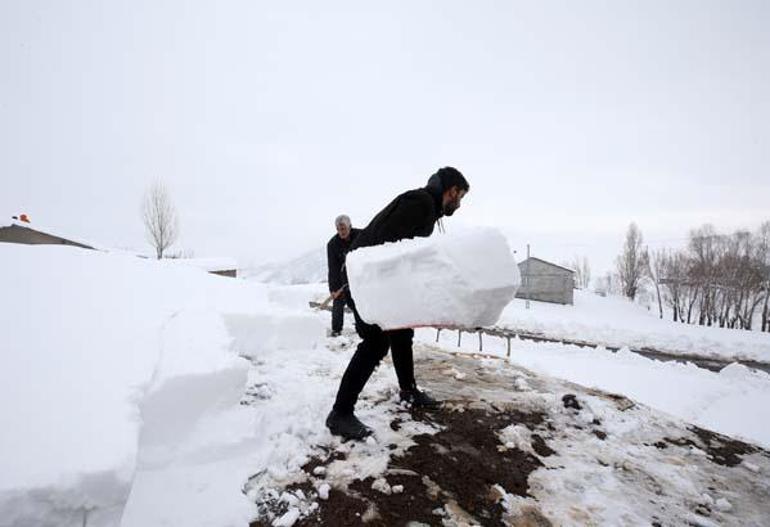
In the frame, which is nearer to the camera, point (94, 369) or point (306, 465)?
point (94, 369)

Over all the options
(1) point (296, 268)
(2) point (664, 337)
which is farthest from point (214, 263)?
(1) point (296, 268)

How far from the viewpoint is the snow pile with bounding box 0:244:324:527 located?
4.03ft

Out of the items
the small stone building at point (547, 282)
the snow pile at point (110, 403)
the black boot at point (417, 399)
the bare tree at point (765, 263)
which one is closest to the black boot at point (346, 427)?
the snow pile at point (110, 403)

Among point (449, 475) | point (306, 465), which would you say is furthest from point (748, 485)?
point (306, 465)

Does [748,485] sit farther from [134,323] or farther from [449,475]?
[134,323]

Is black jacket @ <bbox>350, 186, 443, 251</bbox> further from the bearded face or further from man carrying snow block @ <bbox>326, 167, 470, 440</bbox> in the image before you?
the bearded face

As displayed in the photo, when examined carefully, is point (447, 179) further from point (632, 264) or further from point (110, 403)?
point (632, 264)

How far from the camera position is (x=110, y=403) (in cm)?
155

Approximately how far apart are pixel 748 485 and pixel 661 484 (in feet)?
1.93

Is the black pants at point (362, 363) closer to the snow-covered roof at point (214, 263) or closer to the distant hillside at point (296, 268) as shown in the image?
the snow-covered roof at point (214, 263)

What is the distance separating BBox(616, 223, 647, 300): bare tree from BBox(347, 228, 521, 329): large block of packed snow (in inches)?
1778

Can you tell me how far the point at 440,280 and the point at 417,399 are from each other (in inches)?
56.1

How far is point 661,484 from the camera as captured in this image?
7.51ft

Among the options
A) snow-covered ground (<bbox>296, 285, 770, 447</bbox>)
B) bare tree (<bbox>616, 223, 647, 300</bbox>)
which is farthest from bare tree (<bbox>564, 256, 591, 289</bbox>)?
snow-covered ground (<bbox>296, 285, 770, 447</bbox>)
